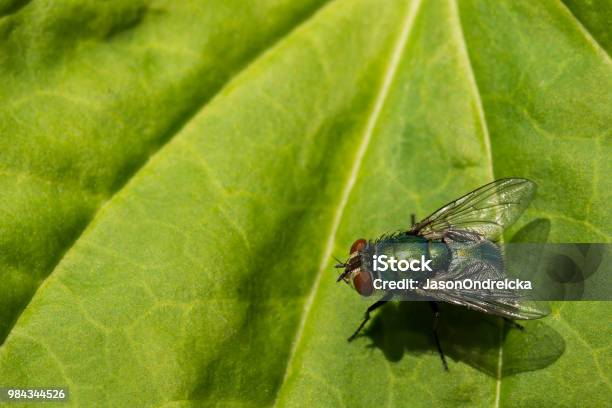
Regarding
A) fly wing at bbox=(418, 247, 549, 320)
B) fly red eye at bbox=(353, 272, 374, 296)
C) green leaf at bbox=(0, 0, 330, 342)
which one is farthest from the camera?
fly red eye at bbox=(353, 272, 374, 296)

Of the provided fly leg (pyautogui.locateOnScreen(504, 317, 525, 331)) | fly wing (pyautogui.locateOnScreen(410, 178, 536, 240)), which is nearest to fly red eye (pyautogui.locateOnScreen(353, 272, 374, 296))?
fly wing (pyautogui.locateOnScreen(410, 178, 536, 240))

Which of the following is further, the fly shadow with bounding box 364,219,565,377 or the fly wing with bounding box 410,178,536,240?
the fly wing with bounding box 410,178,536,240

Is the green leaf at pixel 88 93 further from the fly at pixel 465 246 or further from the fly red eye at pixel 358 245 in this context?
the fly at pixel 465 246

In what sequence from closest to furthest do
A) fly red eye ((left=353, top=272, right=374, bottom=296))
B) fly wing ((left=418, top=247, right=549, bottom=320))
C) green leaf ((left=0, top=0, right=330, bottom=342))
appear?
fly wing ((left=418, top=247, right=549, bottom=320))
green leaf ((left=0, top=0, right=330, bottom=342))
fly red eye ((left=353, top=272, right=374, bottom=296))

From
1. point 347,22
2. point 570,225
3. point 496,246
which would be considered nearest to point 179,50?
point 347,22

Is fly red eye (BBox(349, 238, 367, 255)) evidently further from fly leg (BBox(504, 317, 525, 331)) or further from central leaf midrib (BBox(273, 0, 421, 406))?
fly leg (BBox(504, 317, 525, 331))

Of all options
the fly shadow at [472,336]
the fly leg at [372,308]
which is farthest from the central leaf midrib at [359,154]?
the fly shadow at [472,336]

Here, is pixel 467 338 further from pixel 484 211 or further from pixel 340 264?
pixel 340 264
